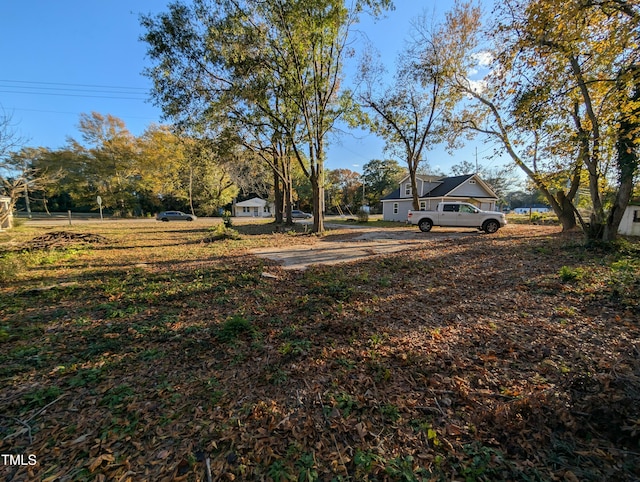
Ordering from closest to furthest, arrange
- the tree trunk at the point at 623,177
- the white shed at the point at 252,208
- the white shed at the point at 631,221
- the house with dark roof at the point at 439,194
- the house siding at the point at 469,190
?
the tree trunk at the point at 623,177
the white shed at the point at 631,221
the house siding at the point at 469,190
the house with dark roof at the point at 439,194
the white shed at the point at 252,208

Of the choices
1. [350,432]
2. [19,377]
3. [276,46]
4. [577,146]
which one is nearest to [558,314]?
[350,432]

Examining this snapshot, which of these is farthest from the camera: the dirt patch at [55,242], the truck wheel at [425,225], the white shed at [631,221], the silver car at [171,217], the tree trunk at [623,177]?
the silver car at [171,217]

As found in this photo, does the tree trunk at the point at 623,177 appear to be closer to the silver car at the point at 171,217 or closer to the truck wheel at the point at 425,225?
the truck wheel at the point at 425,225

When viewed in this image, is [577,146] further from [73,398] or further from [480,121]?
[73,398]

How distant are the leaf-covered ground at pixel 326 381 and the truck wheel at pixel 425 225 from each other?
1118 centimetres

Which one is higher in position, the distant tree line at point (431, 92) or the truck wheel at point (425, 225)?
the distant tree line at point (431, 92)

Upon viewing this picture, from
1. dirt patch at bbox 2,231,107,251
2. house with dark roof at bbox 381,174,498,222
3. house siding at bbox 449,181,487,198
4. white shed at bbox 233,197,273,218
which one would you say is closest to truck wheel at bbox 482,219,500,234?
house with dark roof at bbox 381,174,498,222

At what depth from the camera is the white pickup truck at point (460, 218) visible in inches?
580

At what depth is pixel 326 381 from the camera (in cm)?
269

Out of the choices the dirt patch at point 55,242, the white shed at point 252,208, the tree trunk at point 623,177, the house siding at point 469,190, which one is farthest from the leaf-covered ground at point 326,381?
the white shed at point 252,208

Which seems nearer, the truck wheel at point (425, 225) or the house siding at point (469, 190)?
the truck wheel at point (425, 225)

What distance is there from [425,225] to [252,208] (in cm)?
4004

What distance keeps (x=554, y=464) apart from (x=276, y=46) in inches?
586

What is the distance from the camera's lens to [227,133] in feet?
47.6
